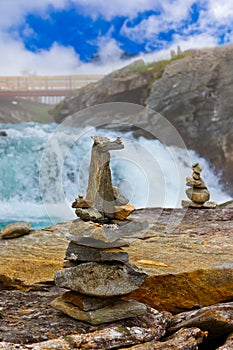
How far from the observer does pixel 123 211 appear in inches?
140

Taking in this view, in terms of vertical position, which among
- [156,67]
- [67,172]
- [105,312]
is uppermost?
[156,67]

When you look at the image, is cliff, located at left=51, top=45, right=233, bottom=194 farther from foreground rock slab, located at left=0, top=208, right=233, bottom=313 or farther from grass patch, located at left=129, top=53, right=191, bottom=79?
foreground rock slab, located at left=0, top=208, right=233, bottom=313

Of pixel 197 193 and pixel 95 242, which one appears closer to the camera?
pixel 95 242

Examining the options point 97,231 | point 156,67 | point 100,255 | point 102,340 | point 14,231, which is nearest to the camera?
point 102,340

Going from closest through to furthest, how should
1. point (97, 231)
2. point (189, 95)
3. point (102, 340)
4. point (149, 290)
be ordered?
point (102, 340), point (97, 231), point (149, 290), point (189, 95)

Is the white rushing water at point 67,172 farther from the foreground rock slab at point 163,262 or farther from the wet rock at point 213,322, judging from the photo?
the wet rock at point 213,322

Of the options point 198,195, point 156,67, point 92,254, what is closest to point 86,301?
point 92,254

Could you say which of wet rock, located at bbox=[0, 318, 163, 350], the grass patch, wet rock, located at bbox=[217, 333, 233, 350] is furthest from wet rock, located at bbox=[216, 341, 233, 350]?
the grass patch

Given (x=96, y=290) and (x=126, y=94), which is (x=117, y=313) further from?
(x=126, y=94)

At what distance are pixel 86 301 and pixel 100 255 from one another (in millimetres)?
388

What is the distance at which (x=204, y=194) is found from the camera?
9977 mm

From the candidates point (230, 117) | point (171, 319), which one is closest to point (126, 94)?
point (230, 117)

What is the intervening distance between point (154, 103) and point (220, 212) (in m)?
10.8

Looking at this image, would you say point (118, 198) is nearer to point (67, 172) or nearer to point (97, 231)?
point (97, 231)
